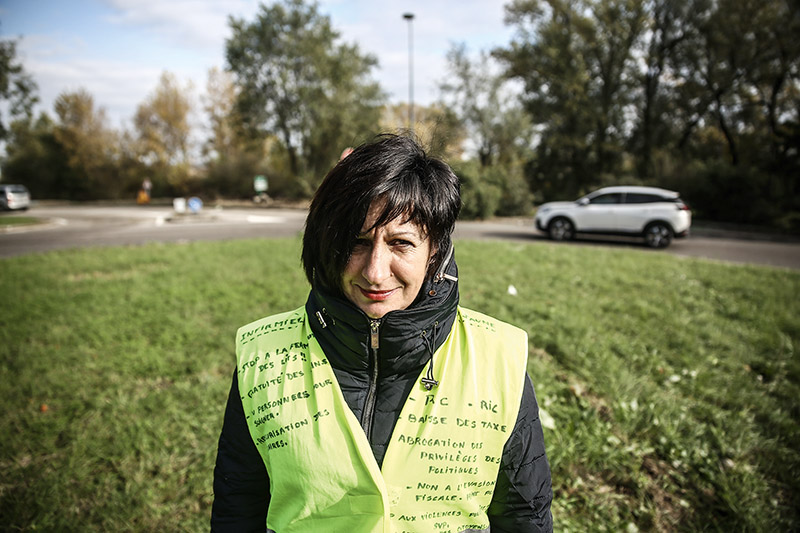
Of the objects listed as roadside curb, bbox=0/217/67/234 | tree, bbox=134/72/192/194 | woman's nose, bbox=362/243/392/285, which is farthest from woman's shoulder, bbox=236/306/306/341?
tree, bbox=134/72/192/194

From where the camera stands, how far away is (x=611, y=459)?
9.37 ft

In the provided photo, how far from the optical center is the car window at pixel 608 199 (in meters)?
13.2

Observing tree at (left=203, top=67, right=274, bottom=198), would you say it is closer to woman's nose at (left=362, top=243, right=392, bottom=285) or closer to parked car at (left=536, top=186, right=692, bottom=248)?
parked car at (left=536, top=186, right=692, bottom=248)

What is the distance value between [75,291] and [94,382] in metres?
3.12

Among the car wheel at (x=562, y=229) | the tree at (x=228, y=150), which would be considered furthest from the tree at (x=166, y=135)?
the car wheel at (x=562, y=229)

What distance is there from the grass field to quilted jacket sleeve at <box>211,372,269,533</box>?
142cm

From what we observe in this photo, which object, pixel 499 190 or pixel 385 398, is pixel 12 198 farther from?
pixel 385 398

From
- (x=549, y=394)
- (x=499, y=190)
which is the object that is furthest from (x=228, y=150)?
(x=549, y=394)

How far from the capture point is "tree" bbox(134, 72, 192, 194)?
42094 mm

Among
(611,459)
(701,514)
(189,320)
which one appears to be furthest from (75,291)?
(701,514)

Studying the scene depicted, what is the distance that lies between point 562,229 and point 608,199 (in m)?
1.57

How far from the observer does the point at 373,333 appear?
1.29 metres

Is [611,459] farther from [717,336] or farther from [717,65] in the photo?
[717,65]

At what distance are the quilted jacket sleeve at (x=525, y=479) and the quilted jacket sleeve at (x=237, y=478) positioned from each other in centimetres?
73
